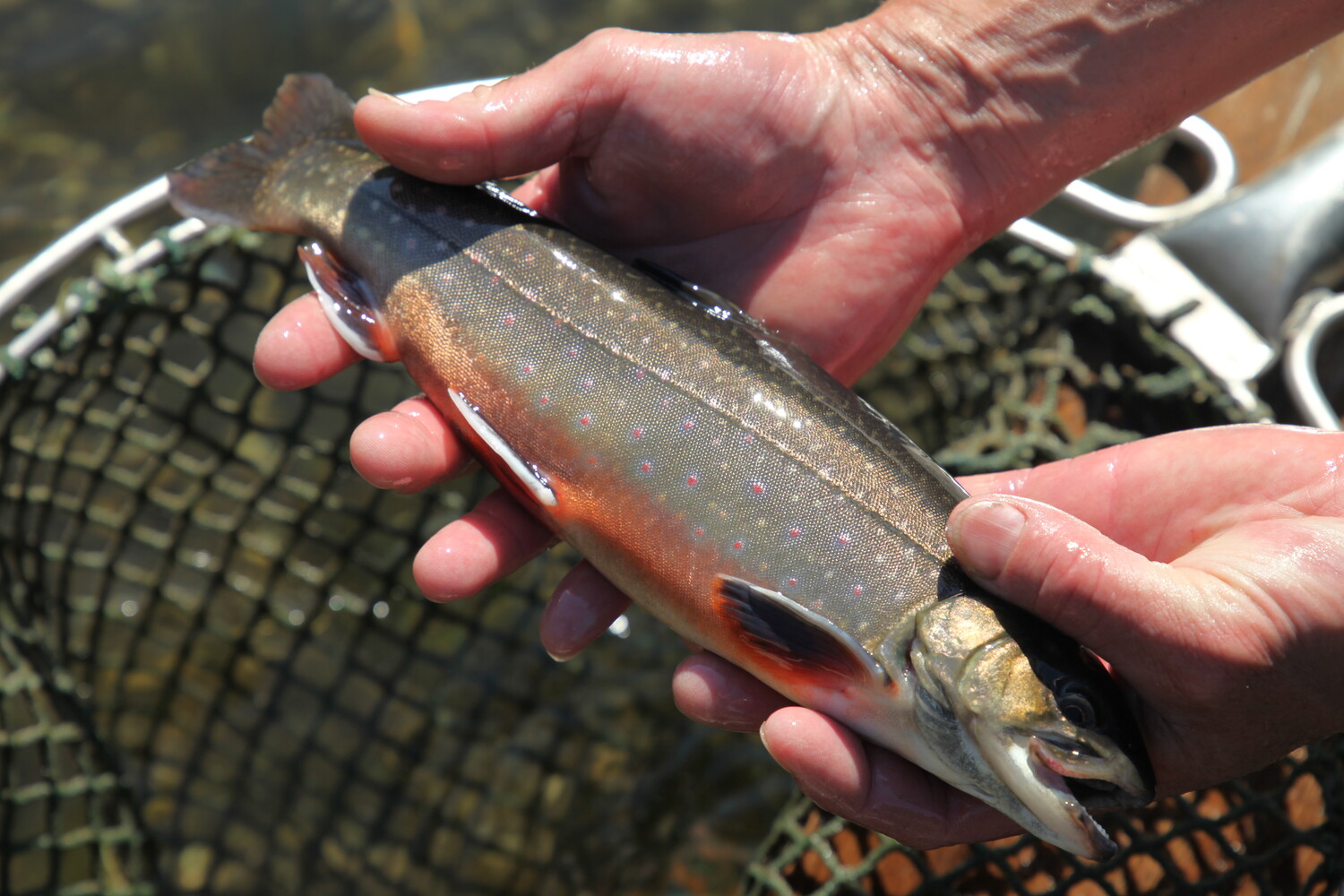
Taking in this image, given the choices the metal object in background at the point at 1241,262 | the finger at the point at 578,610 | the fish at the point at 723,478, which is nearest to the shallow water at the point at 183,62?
the metal object in background at the point at 1241,262

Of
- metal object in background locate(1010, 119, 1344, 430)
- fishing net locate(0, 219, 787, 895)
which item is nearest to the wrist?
metal object in background locate(1010, 119, 1344, 430)

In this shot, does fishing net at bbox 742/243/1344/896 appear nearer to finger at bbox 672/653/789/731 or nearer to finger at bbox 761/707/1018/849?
finger at bbox 761/707/1018/849

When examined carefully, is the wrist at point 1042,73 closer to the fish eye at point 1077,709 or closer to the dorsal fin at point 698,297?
the dorsal fin at point 698,297

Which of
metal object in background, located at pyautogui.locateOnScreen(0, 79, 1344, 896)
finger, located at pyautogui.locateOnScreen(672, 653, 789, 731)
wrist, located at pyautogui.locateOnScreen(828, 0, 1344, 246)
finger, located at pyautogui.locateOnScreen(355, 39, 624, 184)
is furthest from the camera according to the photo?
metal object in background, located at pyautogui.locateOnScreen(0, 79, 1344, 896)

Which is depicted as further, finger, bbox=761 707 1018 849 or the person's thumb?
finger, bbox=761 707 1018 849

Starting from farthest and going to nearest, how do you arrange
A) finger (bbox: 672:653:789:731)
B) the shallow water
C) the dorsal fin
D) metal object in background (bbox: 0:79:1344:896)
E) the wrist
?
the shallow water
metal object in background (bbox: 0:79:1344:896)
the wrist
the dorsal fin
finger (bbox: 672:653:789:731)

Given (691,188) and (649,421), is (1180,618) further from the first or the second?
(691,188)
